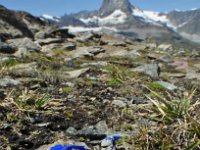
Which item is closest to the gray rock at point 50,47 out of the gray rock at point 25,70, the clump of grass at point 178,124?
the gray rock at point 25,70

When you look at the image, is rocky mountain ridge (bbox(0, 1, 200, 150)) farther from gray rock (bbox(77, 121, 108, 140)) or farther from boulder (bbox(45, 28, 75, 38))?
boulder (bbox(45, 28, 75, 38))

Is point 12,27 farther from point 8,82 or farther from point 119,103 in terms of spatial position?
point 119,103

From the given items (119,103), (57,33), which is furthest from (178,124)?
(57,33)

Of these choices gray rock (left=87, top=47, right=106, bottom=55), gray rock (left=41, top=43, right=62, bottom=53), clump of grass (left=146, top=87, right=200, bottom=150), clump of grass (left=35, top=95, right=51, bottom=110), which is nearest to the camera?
clump of grass (left=146, top=87, right=200, bottom=150)

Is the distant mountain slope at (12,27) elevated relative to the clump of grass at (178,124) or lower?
elevated

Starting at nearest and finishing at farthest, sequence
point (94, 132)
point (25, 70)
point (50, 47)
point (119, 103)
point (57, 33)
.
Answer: point (94, 132) → point (119, 103) → point (25, 70) → point (50, 47) → point (57, 33)

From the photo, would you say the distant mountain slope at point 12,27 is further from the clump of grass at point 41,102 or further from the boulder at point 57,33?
the clump of grass at point 41,102

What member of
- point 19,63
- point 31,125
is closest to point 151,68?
point 19,63

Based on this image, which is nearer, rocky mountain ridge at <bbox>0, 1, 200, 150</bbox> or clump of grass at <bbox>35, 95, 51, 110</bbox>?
rocky mountain ridge at <bbox>0, 1, 200, 150</bbox>

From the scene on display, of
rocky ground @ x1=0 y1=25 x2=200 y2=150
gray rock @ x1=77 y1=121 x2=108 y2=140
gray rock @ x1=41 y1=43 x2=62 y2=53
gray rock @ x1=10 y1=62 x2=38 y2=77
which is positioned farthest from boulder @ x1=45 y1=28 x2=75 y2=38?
gray rock @ x1=77 y1=121 x2=108 y2=140

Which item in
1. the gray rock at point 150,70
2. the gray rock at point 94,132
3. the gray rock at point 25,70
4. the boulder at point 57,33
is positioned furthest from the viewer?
the boulder at point 57,33

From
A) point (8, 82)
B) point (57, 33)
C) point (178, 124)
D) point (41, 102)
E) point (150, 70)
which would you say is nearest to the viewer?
point (178, 124)

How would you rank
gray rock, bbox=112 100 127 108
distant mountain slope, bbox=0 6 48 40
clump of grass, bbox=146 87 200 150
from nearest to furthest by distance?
clump of grass, bbox=146 87 200 150 → gray rock, bbox=112 100 127 108 → distant mountain slope, bbox=0 6 48 40
